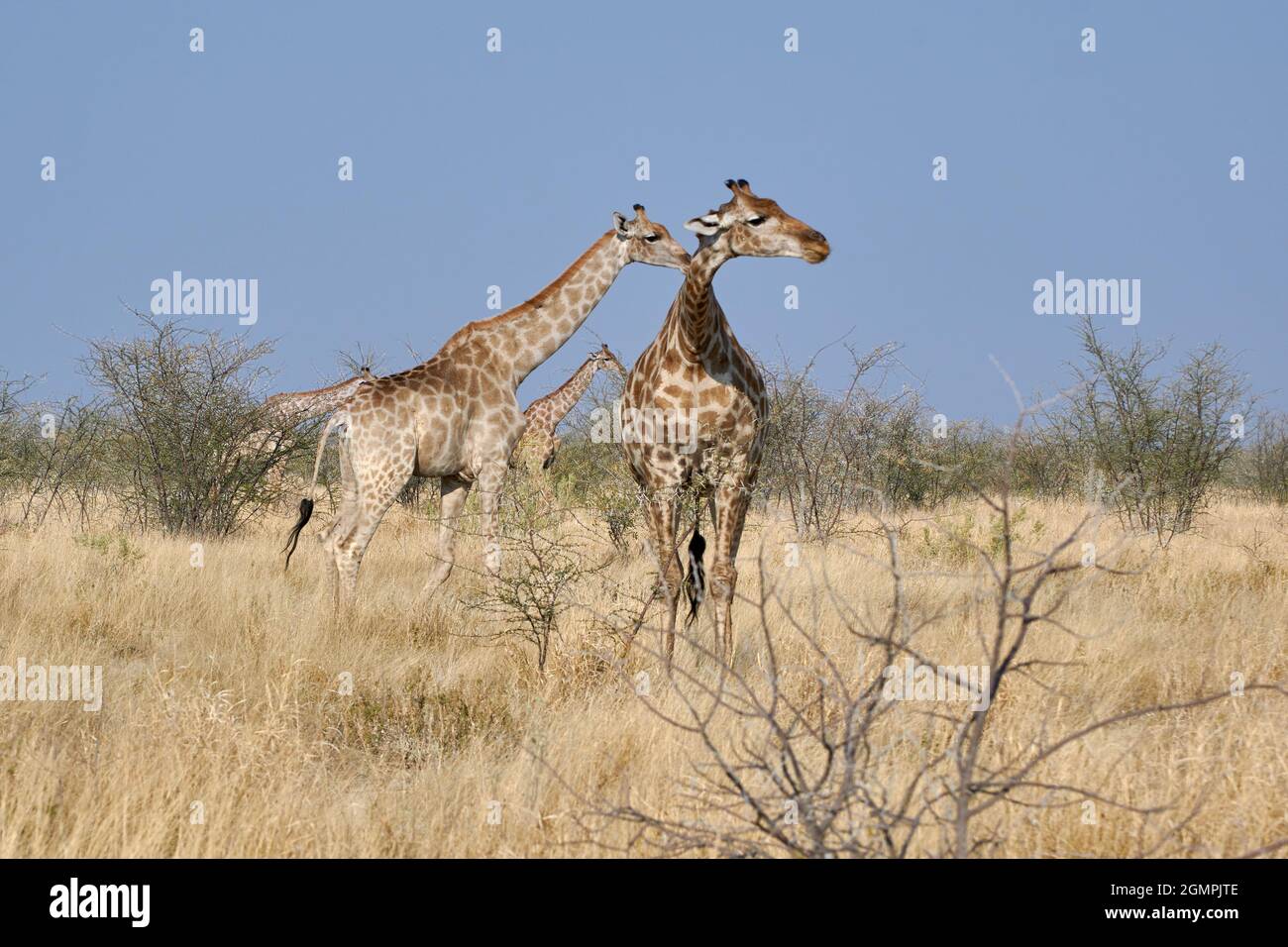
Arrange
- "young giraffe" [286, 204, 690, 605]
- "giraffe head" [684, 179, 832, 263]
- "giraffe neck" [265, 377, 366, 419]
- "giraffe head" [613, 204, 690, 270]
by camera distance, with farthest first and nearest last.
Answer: "giraffe neck" [265, 377, 366, 419]
"giraffe head" [613, 204, 690, 270]
"young giraffe" [286, 204, 690, 605]
"giraffe head" [684, 179, 832, 263]

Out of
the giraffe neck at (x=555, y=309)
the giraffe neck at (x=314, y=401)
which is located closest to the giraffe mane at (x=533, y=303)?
the giraffe neck at (x=555, y=309)

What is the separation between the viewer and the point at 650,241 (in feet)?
27.0

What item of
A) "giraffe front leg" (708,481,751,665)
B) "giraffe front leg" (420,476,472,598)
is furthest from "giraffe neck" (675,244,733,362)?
"giraffe front leg" (420,476,472,598)

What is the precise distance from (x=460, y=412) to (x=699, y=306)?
2.47 metres

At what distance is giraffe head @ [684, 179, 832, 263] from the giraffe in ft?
26.7

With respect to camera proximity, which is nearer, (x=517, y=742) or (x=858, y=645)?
(x=517, y=742)

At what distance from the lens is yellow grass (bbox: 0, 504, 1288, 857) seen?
11.6 feet

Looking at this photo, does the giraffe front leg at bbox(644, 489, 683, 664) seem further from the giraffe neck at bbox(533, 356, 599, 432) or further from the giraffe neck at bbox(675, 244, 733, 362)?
the giraffe neck at bbox(533, 356, 599, 432)

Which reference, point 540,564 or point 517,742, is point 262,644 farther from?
point 517,742

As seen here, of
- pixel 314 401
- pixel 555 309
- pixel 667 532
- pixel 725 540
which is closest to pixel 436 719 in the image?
pixel 667 532

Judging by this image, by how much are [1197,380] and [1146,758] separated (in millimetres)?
12373
